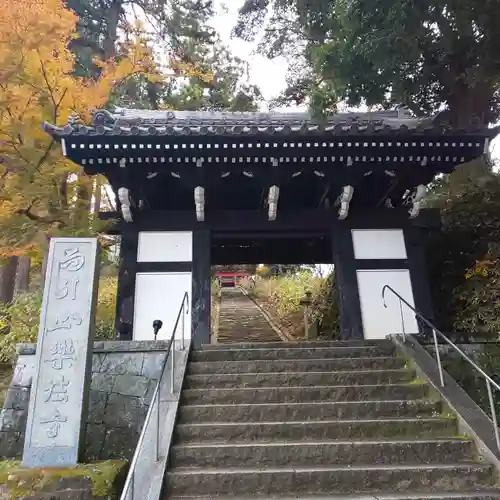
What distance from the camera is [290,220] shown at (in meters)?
7.76

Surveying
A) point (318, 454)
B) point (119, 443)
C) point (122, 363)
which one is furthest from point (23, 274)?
point (318, 454)

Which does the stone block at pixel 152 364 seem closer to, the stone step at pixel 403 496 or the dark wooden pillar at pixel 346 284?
the stone step at pixel 403 496

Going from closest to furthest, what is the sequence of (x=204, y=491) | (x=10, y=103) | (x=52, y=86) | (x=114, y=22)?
(x=204, y=491) < (x=10, y=103) < (x=52, y=86) < (x=114, y=22)

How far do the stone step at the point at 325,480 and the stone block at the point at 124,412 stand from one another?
1801 mm

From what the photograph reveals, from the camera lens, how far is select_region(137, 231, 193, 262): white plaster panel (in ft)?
24.2

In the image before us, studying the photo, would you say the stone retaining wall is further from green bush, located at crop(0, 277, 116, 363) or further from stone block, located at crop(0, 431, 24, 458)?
green bush, located at crop(0, 277, 116, 363)

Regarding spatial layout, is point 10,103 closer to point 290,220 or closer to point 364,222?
point 290,220

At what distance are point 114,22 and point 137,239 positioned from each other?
31.5ft

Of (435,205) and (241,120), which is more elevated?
(241,120)

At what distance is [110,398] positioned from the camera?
570 cm

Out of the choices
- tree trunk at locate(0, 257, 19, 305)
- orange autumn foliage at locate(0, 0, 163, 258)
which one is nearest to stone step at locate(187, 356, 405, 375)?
orange autumn foliage at locate(0, 0, 163, 258)

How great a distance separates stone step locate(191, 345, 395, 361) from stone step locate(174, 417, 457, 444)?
1441mm

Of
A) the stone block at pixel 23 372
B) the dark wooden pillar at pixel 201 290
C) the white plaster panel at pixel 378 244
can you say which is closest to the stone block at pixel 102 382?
the stone block at pixel 23 372

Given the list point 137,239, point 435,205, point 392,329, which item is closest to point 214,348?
point 137,239
